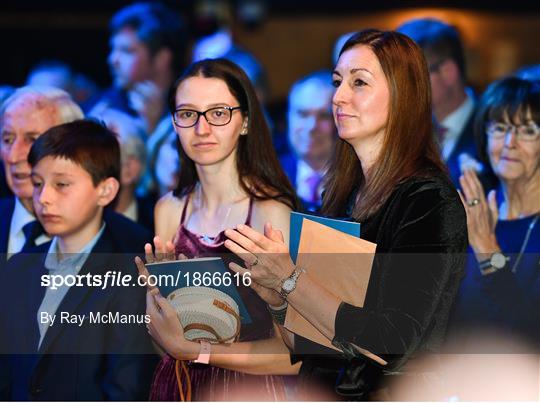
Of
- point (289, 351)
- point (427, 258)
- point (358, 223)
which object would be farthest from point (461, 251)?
point (289, 351)

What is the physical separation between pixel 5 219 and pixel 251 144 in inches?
49.0

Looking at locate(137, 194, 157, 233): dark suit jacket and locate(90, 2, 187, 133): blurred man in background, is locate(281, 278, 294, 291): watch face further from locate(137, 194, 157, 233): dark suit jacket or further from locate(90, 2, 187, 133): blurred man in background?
locate(90, 2, 187, 133): blurred man in background

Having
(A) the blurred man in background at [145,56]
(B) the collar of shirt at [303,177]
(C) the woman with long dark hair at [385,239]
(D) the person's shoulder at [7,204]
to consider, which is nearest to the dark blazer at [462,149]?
(B) the collar of shirt at [303,177]

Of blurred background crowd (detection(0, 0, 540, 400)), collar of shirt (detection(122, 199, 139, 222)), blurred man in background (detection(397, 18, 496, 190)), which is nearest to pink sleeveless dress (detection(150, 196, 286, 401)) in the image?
blurred background crowd (detection(0, 0, 540, 400))

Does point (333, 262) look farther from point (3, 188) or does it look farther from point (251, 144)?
point (3, 188)

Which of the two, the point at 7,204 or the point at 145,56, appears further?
the point at 145,56

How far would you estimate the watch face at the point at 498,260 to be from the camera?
355cm

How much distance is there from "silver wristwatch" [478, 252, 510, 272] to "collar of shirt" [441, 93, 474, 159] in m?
1.13

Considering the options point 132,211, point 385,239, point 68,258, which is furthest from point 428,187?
point 132,211

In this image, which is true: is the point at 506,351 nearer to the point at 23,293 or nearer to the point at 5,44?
the point at 23,293

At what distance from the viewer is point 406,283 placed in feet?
8.19

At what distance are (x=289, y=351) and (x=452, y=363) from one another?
1.77ft

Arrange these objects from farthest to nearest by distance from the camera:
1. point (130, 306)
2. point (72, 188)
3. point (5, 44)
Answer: point (5, 44) < point (72, 188) < point (130, 306)

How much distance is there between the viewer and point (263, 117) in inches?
129
